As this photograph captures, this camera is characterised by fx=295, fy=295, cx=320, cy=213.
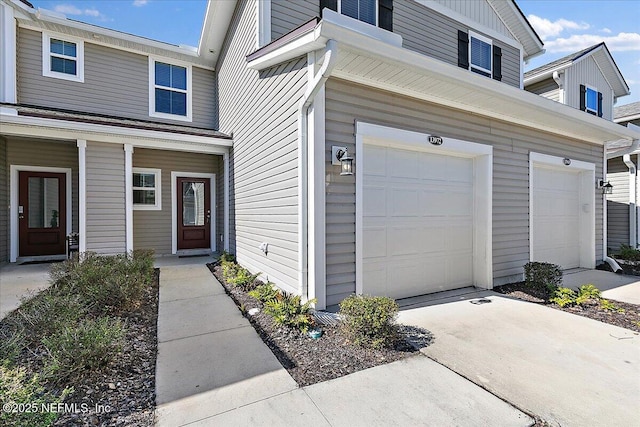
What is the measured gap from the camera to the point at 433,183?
16.8ft

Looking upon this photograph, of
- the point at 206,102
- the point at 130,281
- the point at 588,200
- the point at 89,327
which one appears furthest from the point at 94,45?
the point at 588,200

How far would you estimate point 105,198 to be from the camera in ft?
20.9

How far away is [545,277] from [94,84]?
11.0 meters

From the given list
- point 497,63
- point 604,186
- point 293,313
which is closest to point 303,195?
point 293,313

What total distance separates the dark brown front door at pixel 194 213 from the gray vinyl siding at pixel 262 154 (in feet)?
5.39

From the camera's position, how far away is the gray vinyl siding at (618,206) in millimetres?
9875

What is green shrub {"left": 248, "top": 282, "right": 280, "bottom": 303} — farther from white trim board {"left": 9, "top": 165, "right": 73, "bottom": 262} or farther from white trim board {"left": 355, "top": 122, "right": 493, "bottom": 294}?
white trim board {"left": 9, "top": 165, "right": 73, "bottom": 262}

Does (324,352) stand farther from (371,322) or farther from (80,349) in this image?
(80,349)

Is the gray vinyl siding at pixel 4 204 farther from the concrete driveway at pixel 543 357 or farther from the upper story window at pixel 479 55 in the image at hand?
the upper story window at pixel 479 55

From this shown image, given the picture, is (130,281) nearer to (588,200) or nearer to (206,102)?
(206,102)

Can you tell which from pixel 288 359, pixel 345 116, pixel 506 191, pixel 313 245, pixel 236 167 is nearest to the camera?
pixel 288 359

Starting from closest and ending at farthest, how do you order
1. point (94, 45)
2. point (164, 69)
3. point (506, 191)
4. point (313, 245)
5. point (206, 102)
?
point (313, 245) < point (506, 191) < point (94, 45) < point (164, 69) < point (206, 102)

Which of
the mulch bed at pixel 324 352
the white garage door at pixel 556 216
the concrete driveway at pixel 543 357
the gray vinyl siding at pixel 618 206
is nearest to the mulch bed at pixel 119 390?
the mulch bed at pixel 324 352

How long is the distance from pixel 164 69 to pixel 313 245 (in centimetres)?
774
